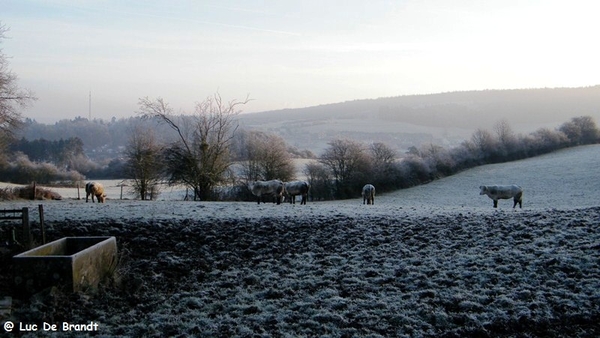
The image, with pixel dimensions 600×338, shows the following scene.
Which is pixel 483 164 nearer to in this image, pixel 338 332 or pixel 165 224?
pixel 165 224

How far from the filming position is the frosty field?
8289 mm

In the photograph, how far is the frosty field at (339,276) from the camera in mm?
8289

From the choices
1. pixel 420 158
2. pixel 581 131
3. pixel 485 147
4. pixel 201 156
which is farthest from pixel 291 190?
pixel 581 131

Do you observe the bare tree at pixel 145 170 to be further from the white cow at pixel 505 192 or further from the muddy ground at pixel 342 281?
the muddy ground at pixel 342 281

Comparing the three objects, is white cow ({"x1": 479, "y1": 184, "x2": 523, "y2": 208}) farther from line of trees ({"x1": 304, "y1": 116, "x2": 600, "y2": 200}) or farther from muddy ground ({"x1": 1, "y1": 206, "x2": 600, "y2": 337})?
line of trees ({"x1": 304, "y1": 116, "x2": 600, "y2": 200})

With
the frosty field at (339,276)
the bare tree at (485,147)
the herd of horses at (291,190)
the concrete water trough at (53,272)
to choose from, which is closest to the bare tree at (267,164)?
the herd of horses at (291,190)

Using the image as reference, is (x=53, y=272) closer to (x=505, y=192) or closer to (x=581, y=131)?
(x=505, y=192)

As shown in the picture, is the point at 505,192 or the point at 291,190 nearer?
the point at 291,190

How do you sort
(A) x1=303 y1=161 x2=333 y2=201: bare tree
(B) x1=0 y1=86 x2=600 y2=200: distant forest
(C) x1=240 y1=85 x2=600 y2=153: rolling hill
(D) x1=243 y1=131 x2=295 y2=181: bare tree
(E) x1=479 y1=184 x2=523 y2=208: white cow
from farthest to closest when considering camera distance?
(C) x1=240 y1=85 x2=600 y2=153: rolling hill
(A) x1=303 y1=161 x2=333 y2=201: bare tree
(B) x1=0 y1=86 x2=600 y2=200: distant forest
(D) x1=243 y1=131 x2=295 y2=181: bare tree
(E) x1=479 y1=184 x2=523 y2=208: white cow

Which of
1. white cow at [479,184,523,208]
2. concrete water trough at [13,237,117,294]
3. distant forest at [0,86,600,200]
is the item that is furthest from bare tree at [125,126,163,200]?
concrete water trough at [13,237,117,294]

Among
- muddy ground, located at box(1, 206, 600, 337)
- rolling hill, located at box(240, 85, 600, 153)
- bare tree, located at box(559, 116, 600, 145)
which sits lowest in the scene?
muddy ground, located at box(1, 206, 600, 337)

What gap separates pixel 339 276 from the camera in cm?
1088

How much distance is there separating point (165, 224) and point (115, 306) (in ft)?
23.1

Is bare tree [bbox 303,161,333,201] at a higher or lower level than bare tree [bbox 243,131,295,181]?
lower
